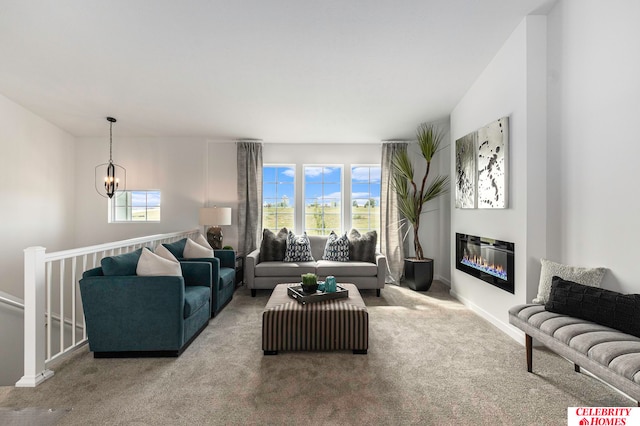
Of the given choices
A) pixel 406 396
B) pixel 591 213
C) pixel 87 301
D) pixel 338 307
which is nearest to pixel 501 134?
pixel 591 213

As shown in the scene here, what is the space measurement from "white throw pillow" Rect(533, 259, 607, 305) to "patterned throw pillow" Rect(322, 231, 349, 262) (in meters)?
2.67

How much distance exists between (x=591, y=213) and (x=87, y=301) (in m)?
3.99

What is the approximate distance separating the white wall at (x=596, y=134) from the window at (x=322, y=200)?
11.3ft

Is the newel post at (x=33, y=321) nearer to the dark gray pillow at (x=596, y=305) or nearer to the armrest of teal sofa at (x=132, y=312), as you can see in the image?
the armrest of teal sofa at (x=132, y=312)

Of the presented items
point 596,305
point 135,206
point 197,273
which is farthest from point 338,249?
point 135,206

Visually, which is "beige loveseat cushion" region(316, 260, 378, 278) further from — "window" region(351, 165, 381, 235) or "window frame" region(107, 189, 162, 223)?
"window frame" region(107, 189, 162, 223)

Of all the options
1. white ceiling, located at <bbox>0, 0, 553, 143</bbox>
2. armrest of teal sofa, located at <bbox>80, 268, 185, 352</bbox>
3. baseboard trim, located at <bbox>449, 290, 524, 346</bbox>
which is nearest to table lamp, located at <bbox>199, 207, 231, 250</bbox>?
white ceiling, located at <bbox>0, 0, 553, 143</bbox>

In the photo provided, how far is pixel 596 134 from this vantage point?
7.78 feet

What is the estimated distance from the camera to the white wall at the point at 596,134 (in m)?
2.12

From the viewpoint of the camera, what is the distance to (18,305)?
397 centimetres

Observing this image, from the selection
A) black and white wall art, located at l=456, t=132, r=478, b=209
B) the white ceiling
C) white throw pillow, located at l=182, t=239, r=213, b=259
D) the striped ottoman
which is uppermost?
the white ceiling

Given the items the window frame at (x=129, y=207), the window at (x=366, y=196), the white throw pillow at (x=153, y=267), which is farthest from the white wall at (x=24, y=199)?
the window at (x=366, y=196)

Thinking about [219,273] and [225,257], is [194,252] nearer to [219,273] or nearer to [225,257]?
[219,273]

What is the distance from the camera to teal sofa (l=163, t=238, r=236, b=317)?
11.9 feet
